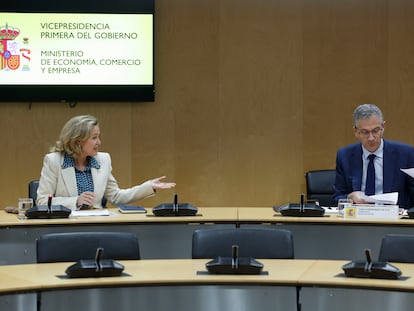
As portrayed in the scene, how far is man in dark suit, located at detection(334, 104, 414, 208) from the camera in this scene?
6.15 m

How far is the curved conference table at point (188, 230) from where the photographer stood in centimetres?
569

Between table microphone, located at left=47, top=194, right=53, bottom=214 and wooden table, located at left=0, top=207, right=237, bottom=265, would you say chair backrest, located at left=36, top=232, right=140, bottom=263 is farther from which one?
table microphone, located at left=47, top=194, right=53, bottom=214

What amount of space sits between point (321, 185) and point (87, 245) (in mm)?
3759

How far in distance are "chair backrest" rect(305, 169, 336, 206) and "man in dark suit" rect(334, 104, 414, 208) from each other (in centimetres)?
154

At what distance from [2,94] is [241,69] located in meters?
2.43

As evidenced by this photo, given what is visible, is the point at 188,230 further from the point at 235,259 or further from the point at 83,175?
the point at 235,259

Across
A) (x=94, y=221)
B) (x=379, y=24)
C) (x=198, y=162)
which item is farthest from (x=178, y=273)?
(x=379, y=24)

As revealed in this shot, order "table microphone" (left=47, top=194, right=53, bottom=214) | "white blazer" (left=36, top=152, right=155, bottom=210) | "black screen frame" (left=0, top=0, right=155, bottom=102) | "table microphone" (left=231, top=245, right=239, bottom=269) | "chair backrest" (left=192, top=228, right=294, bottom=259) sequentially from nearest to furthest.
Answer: "table microphone" (left=231, top=245, right=239, bottom=269), "chair backrest" (left=192, top=228, right=294, bottom=259), "table microphone" (left=47, top=194, right=53, bottom=214), "white blazer" (left=36, top=152, right=155, bottom=210), "black screen frame" (left=0, top=0, right=155, bottom=102)

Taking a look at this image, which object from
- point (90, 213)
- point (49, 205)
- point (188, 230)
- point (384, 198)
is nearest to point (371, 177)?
point (384, 198)

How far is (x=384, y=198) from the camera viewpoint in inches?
227

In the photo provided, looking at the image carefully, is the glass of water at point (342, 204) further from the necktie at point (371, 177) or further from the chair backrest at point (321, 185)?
the chair backrest at point (321, 185)

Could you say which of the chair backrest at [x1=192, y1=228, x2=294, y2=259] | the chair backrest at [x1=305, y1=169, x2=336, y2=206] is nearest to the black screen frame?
the chair backrest at [x1=305, y1=169, x2=336, y2=206]

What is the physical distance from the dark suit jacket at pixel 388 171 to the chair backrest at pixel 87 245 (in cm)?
217

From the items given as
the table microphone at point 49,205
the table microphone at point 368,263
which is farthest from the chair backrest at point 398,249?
the table microphone at point 49,205
